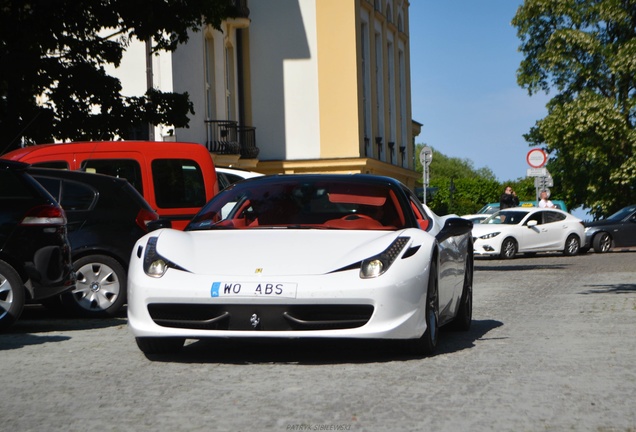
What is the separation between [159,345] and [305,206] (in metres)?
1.58

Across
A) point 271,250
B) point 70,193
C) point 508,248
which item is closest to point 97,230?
point 70,193

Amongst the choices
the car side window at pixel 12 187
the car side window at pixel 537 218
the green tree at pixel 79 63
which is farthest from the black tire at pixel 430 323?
the car side window at pixel 537 218

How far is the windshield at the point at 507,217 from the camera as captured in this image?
34.6m

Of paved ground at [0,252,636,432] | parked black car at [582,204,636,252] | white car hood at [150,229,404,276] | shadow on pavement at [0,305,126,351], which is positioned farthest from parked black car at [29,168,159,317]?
parked black car at [582,204,636,252]

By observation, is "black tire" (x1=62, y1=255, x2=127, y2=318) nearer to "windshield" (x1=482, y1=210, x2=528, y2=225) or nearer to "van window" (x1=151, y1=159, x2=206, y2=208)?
"van window" (x1=151, y1=159, x2=206, y2=208)

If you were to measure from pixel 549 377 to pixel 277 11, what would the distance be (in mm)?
43448

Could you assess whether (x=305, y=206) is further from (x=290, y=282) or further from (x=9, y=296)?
(x=9, y=296)

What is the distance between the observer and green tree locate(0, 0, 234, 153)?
993 inches

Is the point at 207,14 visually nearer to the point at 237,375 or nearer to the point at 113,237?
the point at 113,237

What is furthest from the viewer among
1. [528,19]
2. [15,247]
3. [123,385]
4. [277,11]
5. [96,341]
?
[528,19]

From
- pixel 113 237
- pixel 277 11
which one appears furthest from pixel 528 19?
pixel 113 237

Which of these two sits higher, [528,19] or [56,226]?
[528,19]

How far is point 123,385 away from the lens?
24.2 ft

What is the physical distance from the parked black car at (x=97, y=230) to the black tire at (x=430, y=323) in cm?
488
